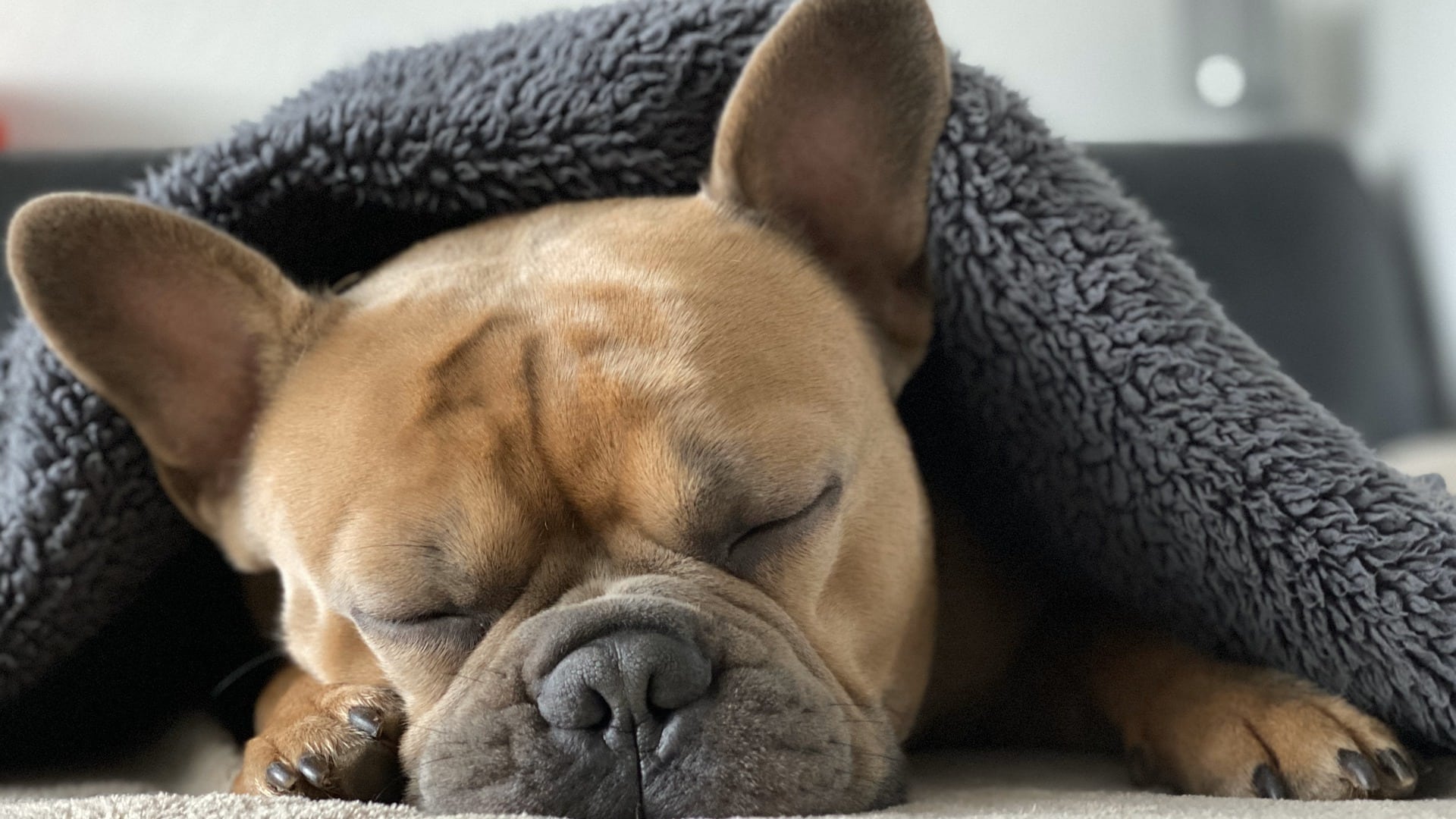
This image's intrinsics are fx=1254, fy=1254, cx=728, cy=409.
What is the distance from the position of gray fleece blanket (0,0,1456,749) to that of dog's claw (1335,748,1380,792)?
88mm

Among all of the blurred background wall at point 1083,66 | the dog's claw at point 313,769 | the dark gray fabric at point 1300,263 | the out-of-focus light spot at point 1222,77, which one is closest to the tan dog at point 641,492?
the dog's claw at point 313,769

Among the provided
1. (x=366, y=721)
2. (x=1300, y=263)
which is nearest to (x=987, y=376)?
(x=366, y=721)

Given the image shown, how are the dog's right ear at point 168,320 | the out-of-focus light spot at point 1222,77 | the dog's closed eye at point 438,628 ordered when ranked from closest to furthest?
1. the dog's closed eye at point 438,628
2. the dog's right ear at point 168,320
3. the out-of-focus light spot at point 1222,77

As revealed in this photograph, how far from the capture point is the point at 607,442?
3.60 ft

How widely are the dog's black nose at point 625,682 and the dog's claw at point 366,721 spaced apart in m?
0.22

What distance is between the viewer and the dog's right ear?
1.32m

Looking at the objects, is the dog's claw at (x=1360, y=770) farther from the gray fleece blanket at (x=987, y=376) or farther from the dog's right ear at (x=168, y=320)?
the dog's right ear at (x=168, y=320)

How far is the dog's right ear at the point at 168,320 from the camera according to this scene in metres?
1.32

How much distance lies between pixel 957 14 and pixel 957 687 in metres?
2.28

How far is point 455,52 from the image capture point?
1594 millimetres

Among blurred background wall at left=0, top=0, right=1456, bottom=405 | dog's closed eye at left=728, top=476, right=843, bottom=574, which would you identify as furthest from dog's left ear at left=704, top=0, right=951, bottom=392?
blurred background wall at left=0, top=0, right=1456, bottom=405

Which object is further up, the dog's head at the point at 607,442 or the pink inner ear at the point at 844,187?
the pink inner ear at the point at 844,187

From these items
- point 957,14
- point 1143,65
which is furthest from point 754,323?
point 1143,65

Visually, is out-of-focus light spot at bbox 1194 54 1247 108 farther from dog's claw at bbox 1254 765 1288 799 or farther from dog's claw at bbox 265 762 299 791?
dog's claw at bbox 265 762 299 791
